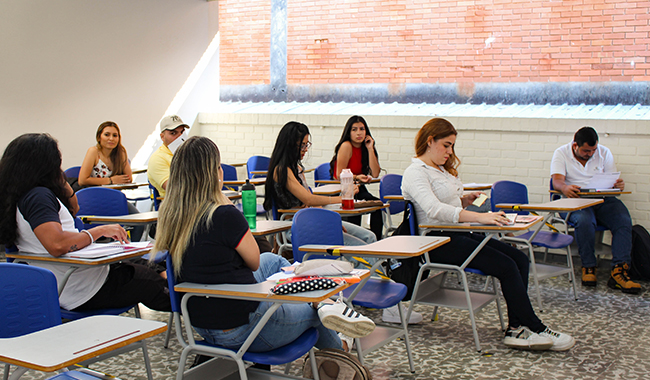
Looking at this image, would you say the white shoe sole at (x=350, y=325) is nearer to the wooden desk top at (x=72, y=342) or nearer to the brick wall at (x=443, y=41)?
the wooden desk top at (x=72, y=342)

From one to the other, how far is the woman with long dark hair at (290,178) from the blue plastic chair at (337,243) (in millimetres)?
891

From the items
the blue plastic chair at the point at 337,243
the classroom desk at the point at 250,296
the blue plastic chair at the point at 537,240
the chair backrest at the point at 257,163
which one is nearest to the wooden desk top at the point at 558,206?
the blue plastic chair at the point at 537,240

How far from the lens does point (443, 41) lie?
23.5 feet

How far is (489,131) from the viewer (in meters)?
6.46

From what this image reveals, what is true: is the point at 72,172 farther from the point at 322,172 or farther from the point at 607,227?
the point at 607,227

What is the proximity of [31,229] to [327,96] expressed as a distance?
583 cm

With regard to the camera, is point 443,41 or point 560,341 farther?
point 443,41

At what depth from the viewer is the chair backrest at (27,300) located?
1886 mm

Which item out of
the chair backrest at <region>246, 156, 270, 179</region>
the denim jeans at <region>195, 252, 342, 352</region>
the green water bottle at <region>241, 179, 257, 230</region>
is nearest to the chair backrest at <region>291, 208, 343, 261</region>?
the green water bottle at <region>241, 179, 257, 230</region>

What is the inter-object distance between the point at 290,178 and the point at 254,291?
2.08 m

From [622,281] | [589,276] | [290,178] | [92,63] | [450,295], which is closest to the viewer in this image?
[450,295]

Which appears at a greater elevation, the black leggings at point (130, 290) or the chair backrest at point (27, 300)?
the chair backrest at point (27, 300)

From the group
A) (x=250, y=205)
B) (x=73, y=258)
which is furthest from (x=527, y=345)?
(x=73, y=258)

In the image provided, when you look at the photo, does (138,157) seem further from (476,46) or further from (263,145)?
(476,46)
